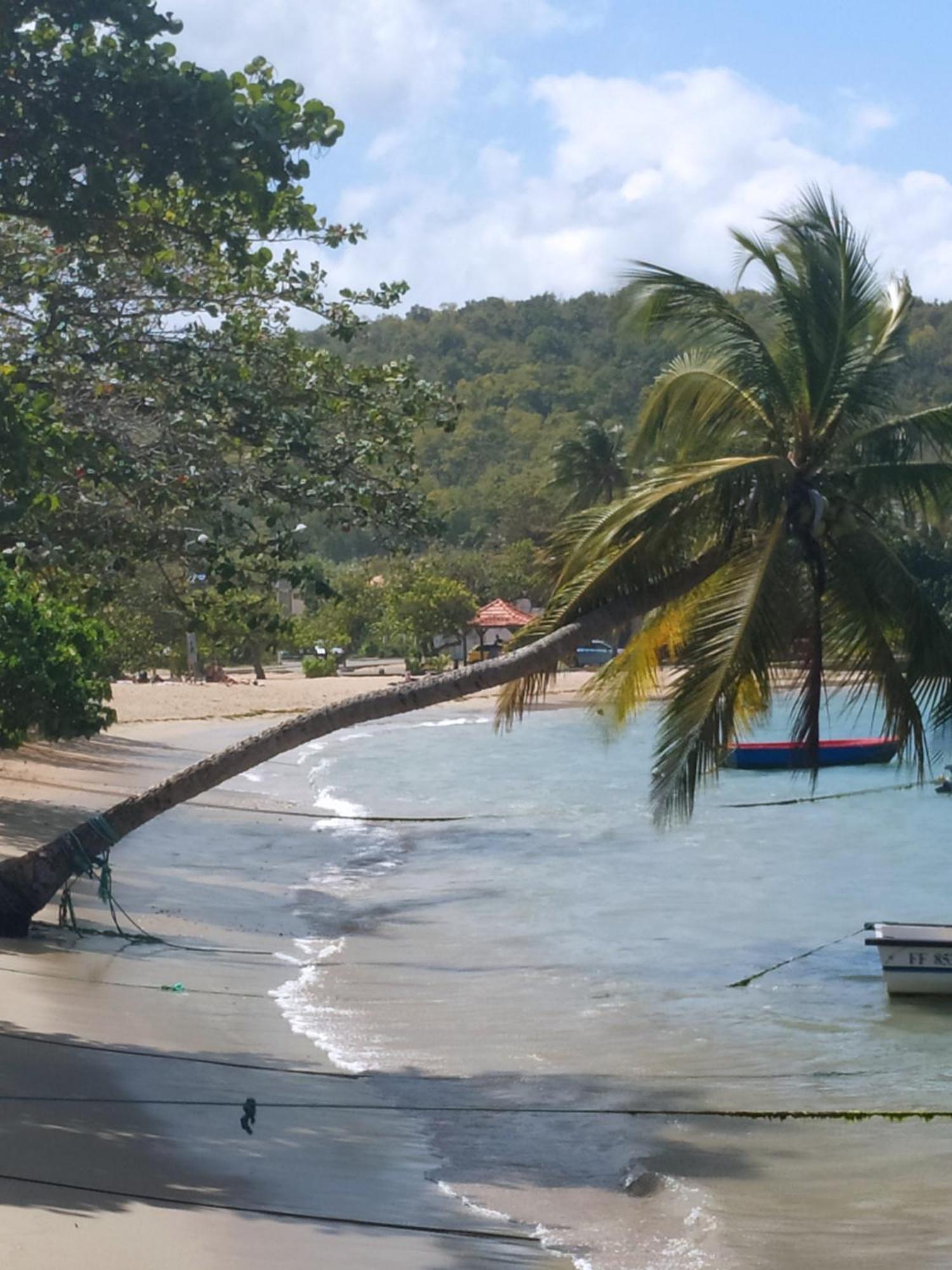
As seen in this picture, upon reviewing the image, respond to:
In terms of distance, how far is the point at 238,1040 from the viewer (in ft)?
32.6

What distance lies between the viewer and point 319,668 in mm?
63625

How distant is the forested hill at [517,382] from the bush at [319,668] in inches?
376

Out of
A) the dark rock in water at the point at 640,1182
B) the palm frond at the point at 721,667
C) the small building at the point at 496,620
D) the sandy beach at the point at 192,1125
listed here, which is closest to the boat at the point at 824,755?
the sandy beach at the point at 192,1125

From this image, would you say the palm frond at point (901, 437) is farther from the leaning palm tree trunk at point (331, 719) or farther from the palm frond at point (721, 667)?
the leaning palm tree trunk at point (331, 719)

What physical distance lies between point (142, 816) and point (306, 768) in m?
26.2

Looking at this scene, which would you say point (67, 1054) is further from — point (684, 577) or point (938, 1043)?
point (938, 1043)

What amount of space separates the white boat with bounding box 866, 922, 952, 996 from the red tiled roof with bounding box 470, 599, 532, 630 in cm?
4648

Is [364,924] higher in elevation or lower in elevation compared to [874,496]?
lower

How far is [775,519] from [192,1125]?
5.12 m

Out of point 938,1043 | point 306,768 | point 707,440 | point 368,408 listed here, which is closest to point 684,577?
point 707,440

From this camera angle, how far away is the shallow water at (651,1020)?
740cm

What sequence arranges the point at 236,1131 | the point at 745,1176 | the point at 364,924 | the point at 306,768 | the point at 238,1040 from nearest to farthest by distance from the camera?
the point at 236,1131, the point at 745,1176, the point at 238,1040, the point at 364,924, the point at 306,768

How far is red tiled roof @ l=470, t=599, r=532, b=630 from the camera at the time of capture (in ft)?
196

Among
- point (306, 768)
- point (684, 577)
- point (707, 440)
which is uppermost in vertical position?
point (707, 440)
